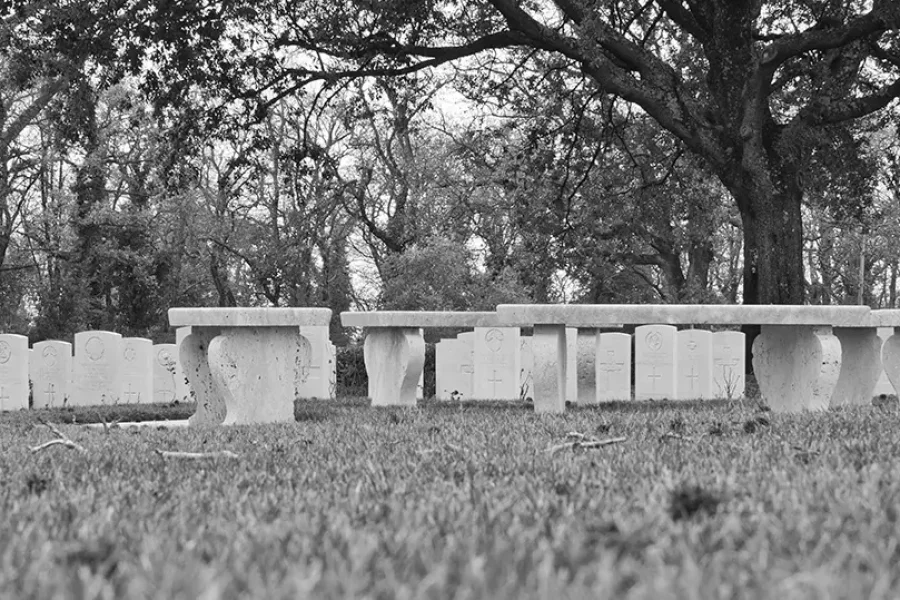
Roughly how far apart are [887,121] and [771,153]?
390cm

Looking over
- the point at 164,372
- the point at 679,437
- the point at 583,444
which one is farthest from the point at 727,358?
the point at 583,444

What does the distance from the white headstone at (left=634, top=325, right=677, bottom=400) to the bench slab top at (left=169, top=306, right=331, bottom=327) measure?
7.23 m

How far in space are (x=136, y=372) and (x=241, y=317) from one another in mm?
7785

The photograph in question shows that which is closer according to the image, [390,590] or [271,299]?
[390,590]

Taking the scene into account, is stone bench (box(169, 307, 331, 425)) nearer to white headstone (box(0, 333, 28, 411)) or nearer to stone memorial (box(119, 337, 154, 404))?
stone memorial (box(119, 337, 154, 404))

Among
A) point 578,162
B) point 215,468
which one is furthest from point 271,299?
point 215,468

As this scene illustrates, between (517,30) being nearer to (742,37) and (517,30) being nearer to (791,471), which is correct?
(742,37)

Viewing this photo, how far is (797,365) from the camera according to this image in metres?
9.10

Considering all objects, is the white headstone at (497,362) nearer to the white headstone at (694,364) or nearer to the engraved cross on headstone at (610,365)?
the engraved cross on headstone at (610,365)

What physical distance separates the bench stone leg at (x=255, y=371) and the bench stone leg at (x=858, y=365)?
586cm

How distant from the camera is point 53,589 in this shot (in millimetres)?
1504

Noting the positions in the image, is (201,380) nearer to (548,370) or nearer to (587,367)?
(548,370)

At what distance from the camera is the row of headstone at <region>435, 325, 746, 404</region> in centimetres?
1431

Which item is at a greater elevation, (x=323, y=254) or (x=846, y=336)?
(x=323, y=254)
